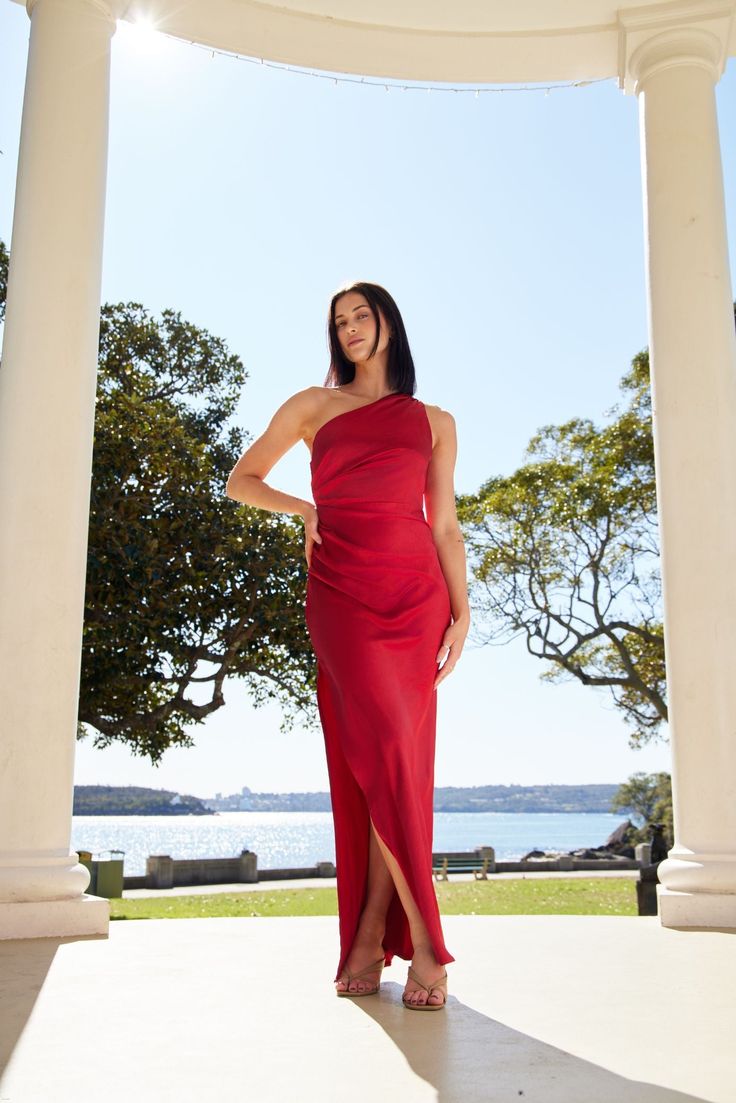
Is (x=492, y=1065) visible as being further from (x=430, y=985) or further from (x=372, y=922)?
(x=372, y=922)

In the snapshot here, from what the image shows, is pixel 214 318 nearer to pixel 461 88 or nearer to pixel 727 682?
pixel 461 88

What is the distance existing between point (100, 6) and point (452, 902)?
26.3 metres

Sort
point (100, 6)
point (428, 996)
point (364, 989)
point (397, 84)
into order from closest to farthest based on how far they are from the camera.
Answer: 1. point (428, 996)
2. point (364, 989)
3. point (100, 6)
4. point (397, 84)

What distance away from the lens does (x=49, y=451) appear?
28.6 ft

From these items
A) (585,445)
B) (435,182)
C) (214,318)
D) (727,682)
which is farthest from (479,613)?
(727,682)

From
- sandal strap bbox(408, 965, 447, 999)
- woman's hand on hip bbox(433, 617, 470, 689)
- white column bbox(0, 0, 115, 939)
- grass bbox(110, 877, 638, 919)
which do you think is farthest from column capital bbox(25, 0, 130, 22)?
grass bbox(110, 877, 638, 919)

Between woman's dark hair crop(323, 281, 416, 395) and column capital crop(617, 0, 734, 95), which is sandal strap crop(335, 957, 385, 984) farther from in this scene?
column capital crop(617, 0, 734, 95)

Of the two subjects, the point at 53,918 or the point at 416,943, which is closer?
the point at 416,943

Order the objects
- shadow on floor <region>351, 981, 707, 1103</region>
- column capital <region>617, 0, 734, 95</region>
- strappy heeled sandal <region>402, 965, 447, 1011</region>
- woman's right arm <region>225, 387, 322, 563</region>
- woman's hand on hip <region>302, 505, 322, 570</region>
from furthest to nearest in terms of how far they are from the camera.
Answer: column capital <region>617, 0, 734, 95</region> < woman's right arm <region>225, 387, 322, 563</region> < woman's hand on hip <region>302, 505, 322, 570</region> < strappy heeled sandal <region>402, 965, 447, 1011</region> < shadow on floor <region>351, 981, 707, 1103</region>

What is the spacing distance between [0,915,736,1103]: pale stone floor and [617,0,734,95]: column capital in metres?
8.20

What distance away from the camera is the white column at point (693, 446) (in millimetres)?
8930

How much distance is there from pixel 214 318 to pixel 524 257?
1286cm

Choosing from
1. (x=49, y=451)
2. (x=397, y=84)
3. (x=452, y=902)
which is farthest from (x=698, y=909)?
(x=452, y=902)

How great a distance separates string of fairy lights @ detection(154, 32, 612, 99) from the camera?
11.2 m
